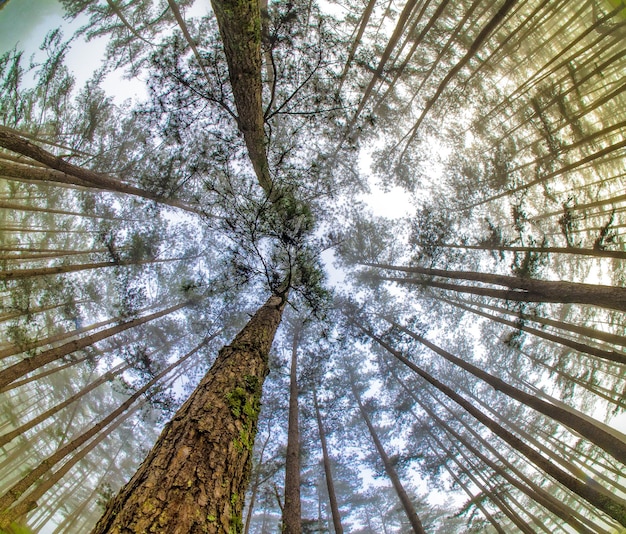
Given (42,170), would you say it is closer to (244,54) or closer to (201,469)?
(244,54)

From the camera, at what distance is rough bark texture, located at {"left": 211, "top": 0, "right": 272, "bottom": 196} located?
174 inches

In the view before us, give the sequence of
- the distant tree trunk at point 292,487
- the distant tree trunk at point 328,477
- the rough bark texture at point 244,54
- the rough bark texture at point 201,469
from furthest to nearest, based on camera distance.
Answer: the distant tree trunk at point 328,477
the distant tree trunk at point 292,487
the rough bark texture at point 244,54
the rough bark texture at point 201,469

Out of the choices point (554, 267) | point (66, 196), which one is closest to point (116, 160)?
point (66, 196)

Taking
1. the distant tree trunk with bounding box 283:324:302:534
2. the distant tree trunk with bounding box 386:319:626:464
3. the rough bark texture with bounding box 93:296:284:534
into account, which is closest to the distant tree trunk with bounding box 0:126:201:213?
the rough bark texture with bounding box 93:296:284:534

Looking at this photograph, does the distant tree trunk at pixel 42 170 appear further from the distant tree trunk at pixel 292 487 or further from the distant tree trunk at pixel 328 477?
the distant tree trunk at pixel 328 477

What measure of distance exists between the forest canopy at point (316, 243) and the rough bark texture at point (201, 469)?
0.06 feet

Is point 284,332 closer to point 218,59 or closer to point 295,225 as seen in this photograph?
point 295,225

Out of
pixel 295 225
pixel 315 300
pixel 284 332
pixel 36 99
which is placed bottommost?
pixel 284 332

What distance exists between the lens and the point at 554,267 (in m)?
14.7

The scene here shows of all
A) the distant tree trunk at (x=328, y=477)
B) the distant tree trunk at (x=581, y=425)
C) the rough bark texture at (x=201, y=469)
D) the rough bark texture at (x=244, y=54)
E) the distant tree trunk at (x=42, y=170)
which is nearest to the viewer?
the rough bark texture at (x=201, y=469)

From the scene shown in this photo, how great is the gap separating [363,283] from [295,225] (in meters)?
11.7

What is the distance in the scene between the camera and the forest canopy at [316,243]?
499cm

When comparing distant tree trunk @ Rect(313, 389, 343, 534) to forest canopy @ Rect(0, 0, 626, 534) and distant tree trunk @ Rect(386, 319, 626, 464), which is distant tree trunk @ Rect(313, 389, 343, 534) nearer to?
forest canopy @ Rect(0, 0, 626, 534)

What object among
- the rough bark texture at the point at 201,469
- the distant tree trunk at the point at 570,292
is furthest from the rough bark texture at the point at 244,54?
the distant tree trunk at the point at 570,292
